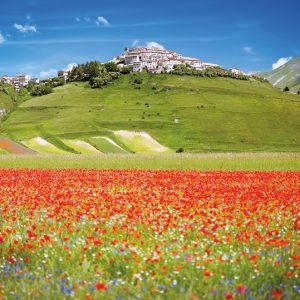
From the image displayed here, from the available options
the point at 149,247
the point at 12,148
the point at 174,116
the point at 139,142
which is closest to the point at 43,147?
the point at 12,148

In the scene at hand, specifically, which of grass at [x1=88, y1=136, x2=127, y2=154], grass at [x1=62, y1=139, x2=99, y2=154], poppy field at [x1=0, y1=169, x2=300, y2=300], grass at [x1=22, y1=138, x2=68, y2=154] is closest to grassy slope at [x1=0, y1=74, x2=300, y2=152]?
grass at [x1=88, y1=136, x2=127, y2=154]

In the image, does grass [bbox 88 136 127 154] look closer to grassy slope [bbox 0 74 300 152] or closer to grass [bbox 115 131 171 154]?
grass [bbox 115 131 171 154]

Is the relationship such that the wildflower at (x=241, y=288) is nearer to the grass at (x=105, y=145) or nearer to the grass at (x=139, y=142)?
the grass at (x=105, y=145)

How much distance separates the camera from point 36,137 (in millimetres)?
125688

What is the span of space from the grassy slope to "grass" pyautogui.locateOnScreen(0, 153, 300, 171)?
7739cm

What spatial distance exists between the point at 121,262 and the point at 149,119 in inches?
5629

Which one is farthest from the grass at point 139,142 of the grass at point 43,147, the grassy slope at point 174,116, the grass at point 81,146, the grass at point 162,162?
the grass at point 162,162

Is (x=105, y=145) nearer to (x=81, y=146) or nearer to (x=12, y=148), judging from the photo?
(x=81, y=146)

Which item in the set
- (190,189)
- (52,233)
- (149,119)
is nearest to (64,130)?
(149,119)

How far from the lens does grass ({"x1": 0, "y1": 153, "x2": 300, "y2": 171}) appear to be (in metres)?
45.3

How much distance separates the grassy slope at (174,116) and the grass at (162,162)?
77.4 m

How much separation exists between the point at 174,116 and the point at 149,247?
14580 cm

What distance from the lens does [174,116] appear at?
155 meters

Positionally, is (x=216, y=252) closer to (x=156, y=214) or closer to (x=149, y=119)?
(x=156, y=214)
